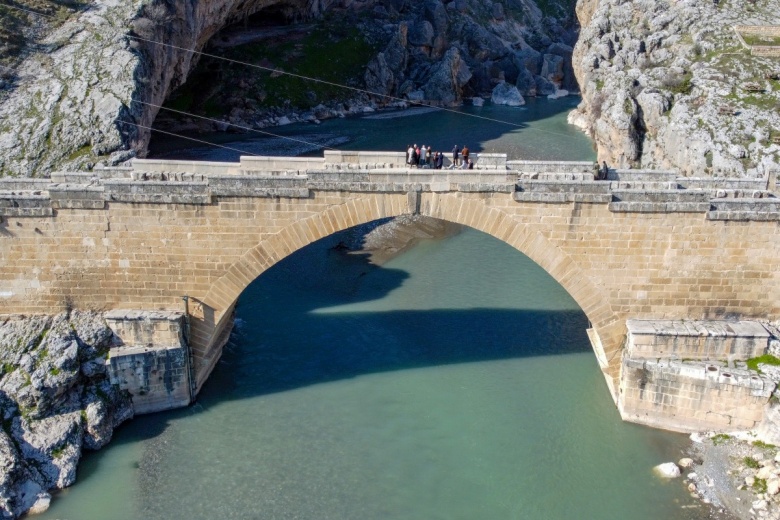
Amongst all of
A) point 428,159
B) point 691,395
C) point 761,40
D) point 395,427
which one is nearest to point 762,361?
point 691,395

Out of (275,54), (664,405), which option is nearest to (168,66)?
(275,54)

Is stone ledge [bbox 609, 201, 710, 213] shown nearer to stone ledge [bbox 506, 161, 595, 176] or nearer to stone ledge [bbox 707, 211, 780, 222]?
stone ledge [bbox 707, 211, 780, 222]

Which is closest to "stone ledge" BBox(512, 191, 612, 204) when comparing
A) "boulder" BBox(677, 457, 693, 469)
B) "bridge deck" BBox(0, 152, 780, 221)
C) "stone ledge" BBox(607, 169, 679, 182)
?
"bridge deck" BBox(0, 152, 780, 221)

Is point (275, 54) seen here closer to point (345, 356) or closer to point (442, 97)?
point (442, 97)

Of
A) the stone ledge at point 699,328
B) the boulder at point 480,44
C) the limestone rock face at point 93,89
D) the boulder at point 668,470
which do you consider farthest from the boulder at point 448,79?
the boulder at point 668,470

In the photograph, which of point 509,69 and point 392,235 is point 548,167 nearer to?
point 392,235

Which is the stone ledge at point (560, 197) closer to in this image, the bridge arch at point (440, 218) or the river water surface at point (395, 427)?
the bridge arch at point (440, 218)

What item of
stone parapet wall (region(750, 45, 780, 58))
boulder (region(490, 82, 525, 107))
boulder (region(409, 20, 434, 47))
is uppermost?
boulder (region(409, 20, 434, 47))
